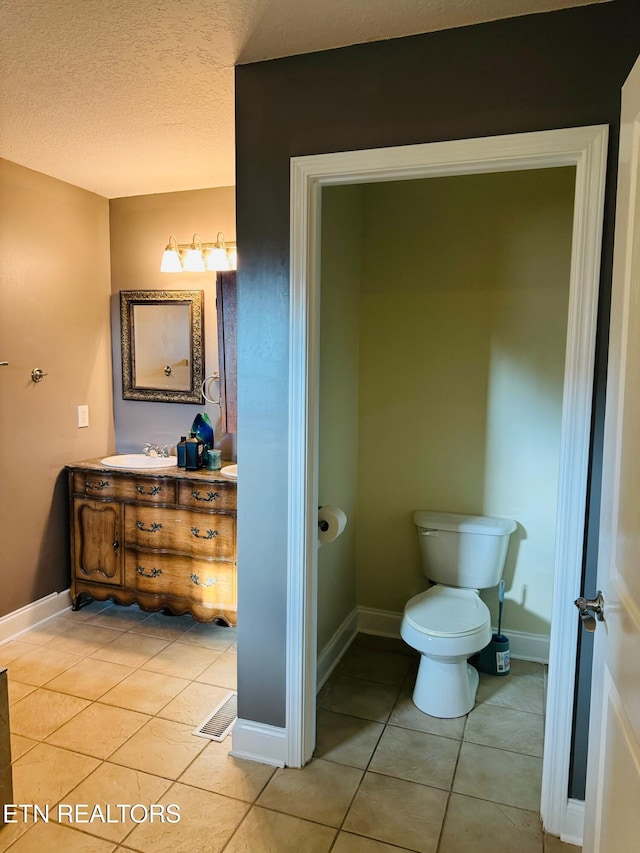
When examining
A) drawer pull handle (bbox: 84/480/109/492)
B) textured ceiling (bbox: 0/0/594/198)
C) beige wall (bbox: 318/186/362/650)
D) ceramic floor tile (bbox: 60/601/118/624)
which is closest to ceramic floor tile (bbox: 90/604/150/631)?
ceramic floor tile (bbox: 60/601/118/624)

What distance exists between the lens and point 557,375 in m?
2.68

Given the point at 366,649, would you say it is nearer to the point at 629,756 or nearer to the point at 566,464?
the point at 566,464

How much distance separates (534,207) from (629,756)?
7.37 feet

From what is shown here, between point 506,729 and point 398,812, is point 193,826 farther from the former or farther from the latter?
point 506,729

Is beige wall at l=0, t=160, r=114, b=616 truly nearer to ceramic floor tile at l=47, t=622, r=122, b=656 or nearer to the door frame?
ceramic floor tile at l=47, t=622, r=122, b=656

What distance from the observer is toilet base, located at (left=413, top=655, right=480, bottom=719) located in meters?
2.42

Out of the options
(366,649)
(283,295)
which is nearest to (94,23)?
(283,295)

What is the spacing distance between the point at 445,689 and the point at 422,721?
0.16 m

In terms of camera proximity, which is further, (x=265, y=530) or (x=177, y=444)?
(x=177, y=444)

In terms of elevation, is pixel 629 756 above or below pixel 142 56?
below

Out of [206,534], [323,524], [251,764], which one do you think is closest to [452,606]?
[323,524]

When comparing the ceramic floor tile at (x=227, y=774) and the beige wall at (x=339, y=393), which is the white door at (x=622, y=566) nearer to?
the ceramic floor tile at (x=227, y=774)

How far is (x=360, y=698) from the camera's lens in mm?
2549

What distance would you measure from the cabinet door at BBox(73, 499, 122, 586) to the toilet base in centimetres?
170
